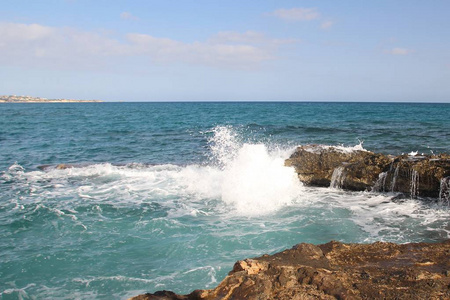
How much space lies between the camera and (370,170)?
1034 cm

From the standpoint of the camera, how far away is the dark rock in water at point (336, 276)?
341 centimetres

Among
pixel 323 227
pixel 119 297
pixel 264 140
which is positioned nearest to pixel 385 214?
pixel 323 227

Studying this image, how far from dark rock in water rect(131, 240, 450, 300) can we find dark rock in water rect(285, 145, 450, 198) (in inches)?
215

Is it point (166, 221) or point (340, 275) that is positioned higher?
point (340, 275)

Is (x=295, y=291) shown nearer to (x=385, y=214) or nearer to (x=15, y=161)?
(x=385, y=214)

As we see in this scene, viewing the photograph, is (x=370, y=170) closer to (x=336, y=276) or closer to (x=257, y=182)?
(x=257, y=182)

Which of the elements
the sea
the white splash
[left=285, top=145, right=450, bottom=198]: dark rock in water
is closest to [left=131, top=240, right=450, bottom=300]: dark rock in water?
the sea

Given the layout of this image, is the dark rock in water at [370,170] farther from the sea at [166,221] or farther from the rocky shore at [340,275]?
the rocky shore at [340,275]

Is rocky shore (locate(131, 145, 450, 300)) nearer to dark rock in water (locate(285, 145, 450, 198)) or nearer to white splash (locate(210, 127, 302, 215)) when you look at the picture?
white splash (locate(210, 127, 302, 215))

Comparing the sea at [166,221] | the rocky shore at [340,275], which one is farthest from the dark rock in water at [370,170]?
the rocky shore at [340,275]

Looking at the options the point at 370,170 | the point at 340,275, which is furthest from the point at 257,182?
the point at 340,275

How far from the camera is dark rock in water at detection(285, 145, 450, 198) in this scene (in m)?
9.34

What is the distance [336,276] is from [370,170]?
7.38 m

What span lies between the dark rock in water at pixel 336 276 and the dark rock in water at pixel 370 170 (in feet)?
17.9
